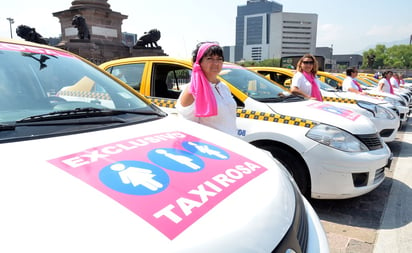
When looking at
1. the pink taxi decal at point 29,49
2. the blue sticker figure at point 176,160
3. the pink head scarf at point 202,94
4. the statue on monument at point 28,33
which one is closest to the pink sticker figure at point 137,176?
the blue sticker figure at point 176,160

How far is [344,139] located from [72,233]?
9.44ft

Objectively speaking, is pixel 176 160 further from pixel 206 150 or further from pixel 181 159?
pixel 206 150

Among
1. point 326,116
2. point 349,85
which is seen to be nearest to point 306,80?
point 326,116

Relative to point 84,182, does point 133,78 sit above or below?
above

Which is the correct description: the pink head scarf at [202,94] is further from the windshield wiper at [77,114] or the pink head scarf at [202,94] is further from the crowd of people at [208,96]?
the windshield wiper at [77,114]

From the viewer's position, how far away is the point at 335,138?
3.08 m

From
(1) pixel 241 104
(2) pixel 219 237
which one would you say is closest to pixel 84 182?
(2) pixel 219 237

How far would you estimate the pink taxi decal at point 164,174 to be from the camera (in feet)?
3.34

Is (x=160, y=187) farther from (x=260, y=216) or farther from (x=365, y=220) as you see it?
(x=365, y=220)

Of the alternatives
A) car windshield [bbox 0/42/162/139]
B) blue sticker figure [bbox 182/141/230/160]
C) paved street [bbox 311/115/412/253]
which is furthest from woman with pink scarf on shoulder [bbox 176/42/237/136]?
paved street [bbox 311/115/412/253]

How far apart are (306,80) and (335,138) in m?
2.00

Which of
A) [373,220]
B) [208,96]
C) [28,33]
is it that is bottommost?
[373,220]

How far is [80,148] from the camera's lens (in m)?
1.35

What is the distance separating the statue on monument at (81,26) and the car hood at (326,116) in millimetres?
18490
